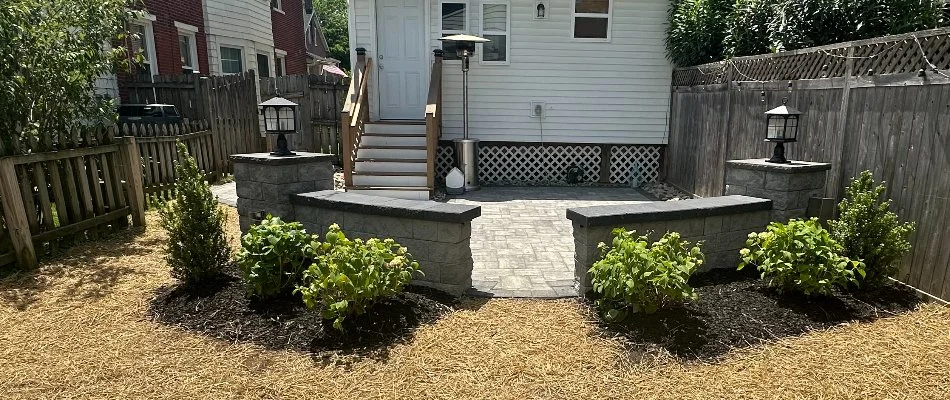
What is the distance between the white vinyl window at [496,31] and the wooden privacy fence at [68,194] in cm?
638

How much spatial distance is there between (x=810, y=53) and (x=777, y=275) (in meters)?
3.16

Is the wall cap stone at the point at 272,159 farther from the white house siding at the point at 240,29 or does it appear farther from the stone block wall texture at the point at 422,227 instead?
the white house siding at the point at 240,29

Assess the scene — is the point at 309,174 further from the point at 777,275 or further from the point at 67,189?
the point at 777,275

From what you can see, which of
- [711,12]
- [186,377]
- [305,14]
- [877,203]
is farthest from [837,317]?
[305,14]

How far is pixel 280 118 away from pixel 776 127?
4.61 metres

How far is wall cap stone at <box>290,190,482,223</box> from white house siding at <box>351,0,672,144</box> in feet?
20.0

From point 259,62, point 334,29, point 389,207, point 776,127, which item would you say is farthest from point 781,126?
point 334,29

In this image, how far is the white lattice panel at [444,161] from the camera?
10477mm

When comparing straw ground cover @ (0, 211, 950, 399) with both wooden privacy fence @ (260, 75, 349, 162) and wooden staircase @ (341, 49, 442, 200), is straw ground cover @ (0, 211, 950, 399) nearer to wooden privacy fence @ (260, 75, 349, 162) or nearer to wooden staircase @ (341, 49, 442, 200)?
wooden staircase @ (341, 49, 442, 200)

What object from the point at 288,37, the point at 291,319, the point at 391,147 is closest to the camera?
the point at 291,319

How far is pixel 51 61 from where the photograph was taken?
5309 millimetres

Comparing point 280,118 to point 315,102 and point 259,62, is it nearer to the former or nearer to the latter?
point 315,102

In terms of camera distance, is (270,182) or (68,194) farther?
(68,194)

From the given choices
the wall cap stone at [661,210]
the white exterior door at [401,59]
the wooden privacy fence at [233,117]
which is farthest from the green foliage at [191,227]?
the white exterior door at [401,59]
